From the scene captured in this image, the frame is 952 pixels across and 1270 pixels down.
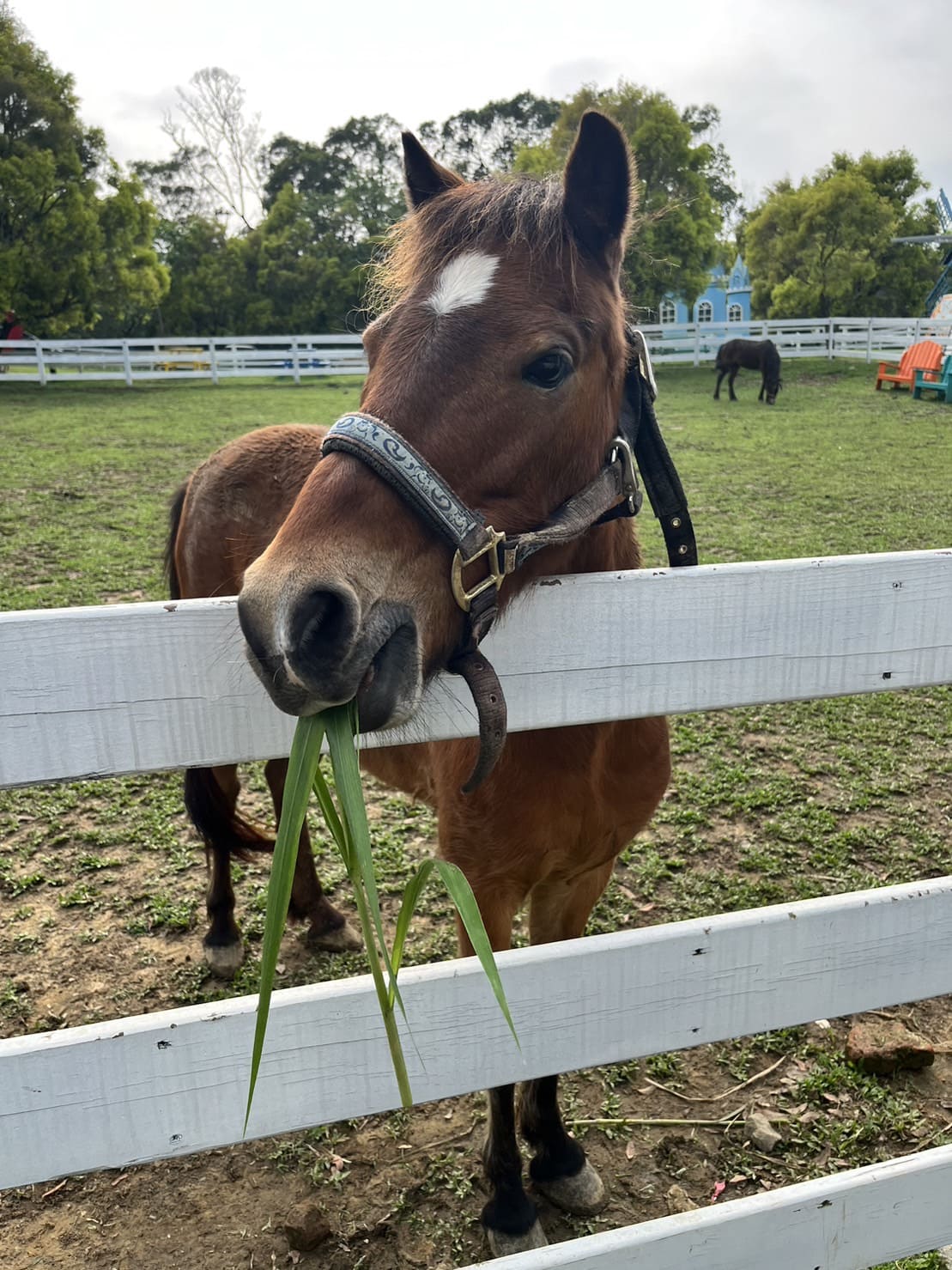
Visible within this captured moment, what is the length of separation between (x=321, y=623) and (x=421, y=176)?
1350mm

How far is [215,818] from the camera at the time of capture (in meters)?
3.11

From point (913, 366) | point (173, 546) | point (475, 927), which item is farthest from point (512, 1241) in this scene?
point (913, 366)

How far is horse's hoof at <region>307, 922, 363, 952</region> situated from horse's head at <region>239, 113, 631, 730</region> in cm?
208

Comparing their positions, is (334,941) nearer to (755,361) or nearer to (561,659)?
(561,659)

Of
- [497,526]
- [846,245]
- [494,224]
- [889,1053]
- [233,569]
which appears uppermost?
[846,245]

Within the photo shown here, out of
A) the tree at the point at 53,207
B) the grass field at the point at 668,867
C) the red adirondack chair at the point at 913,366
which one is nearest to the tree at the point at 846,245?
the red adirondack chair at the point at 913,366

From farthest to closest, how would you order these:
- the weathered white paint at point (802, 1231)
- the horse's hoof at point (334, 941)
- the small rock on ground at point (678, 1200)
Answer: the horse's hoof at point (334, 941)
the small rock on ground at point (678, 1200)
the weathered white paint at point (802, 1231)

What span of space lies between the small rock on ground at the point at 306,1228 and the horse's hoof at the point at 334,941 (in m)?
1.10

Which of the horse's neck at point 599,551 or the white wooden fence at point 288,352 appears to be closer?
the horse's neck at point 599,551

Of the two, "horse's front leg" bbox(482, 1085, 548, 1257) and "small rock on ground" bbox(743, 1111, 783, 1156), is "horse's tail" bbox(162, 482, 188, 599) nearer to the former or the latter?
"horse's front leg" bbox(482, 1085, 548, 1257)

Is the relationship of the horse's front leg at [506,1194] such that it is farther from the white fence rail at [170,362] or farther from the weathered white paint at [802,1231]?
the white fence rail at [170,362]

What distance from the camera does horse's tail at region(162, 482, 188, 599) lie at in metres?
3.59

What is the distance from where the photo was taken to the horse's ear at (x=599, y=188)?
164cm

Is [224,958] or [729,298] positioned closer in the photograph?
[224,958]
